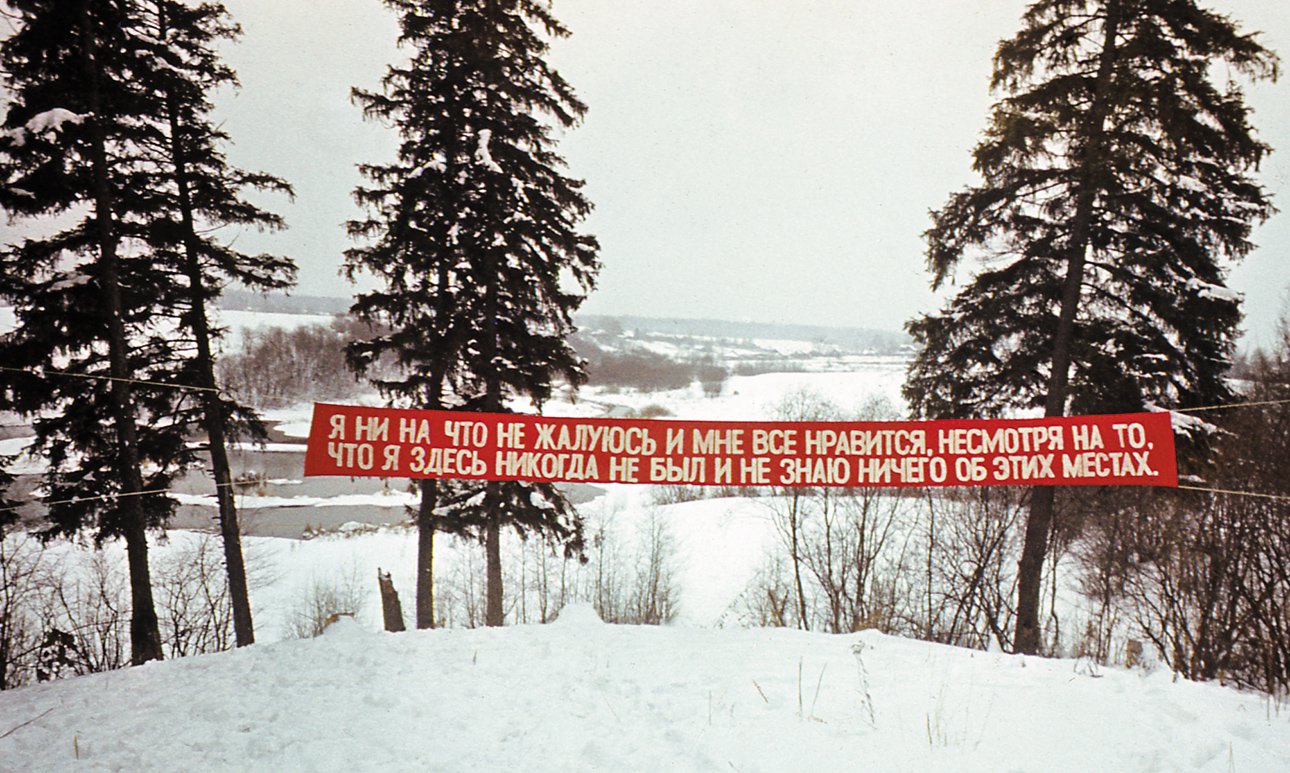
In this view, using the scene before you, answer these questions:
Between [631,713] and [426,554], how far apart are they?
7421 millimetres

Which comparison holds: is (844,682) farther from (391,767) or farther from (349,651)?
(349,651)

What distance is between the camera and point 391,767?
14.4ft

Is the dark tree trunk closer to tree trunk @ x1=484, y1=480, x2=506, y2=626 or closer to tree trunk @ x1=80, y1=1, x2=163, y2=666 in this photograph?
tree trunk @ x1=484, y1=480, x2=506, y2=626

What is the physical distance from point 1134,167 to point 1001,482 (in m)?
5.41

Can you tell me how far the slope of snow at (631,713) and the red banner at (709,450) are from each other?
7.12ft

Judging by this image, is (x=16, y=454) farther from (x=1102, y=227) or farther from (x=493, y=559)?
(x=1102, y=227)

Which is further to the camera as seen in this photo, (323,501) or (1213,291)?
(323,501)

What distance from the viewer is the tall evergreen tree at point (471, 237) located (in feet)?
34.9

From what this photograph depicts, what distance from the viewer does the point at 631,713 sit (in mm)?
5270

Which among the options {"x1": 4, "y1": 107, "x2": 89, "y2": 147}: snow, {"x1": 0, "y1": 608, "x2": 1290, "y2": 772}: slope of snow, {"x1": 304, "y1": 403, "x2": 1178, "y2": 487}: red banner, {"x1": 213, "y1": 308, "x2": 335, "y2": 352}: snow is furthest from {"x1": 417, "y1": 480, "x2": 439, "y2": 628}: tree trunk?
{"x1": 213, "y1": 308, "x2": 335, "y2": 352}: snow

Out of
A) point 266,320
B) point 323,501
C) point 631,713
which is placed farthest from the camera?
point 266,320

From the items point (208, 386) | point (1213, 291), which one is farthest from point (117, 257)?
point (1213, 291)

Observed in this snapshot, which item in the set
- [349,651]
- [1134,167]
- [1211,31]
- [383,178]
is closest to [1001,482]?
[1134,167]

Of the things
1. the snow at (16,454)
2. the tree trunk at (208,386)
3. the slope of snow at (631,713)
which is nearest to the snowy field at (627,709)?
the slope of snow at (631,713)
